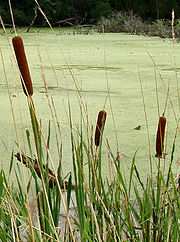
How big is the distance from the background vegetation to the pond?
4524 mm

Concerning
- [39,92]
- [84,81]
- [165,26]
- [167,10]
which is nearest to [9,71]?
[84,81]

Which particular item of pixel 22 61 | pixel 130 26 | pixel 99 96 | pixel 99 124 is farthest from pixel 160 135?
pixel 130 26

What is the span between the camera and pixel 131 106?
7.98 feet

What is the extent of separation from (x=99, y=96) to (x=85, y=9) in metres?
7.76

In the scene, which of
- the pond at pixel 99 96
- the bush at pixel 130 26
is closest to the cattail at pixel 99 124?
the pond at pixel 99 96

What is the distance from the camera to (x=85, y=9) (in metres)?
10.3

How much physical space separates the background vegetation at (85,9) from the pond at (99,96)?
4.52 metres

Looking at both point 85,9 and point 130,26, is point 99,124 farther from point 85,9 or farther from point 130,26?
point 85,9

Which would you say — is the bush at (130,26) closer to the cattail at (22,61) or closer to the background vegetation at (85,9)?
the background vegetation at (85,9)

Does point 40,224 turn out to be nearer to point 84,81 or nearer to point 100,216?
point 100,216

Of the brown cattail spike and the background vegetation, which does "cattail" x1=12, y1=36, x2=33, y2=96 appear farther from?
the background vegetation

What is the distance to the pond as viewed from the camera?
165 centimetres

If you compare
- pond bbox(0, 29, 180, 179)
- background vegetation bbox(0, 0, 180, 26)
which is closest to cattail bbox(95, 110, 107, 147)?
pond bbox(0, 29, 180, 179)

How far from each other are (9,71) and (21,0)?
266 inches
